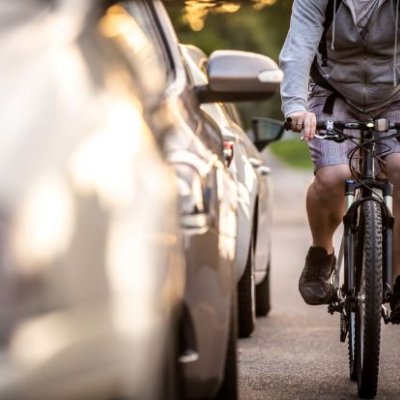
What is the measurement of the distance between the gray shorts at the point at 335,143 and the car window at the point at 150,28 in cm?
131

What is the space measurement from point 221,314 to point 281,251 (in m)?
10.5

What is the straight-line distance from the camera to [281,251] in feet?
50.0

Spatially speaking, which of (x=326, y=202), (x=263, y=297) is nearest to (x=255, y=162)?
(x=263, y=297)

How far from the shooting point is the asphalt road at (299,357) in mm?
6617

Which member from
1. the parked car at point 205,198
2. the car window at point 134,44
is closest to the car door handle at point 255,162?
the parked car at point 205,198

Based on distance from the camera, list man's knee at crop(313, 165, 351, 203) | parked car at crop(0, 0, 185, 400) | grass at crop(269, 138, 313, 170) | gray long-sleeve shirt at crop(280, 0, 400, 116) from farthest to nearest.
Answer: grass at crop(269, 138, 313, 170)
man's knee at crop(313, 165, 351, 203)
gray long-sleeve shirt at crop(280, 0, 400, 116)
parked car at crop(0, 0, 185, 400)

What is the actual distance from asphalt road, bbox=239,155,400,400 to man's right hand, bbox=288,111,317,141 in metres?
1.05

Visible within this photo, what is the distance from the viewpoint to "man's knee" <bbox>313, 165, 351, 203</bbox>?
6828 millimetres

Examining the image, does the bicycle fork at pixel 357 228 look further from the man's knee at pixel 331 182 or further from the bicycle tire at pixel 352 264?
the man's knee at pixel 331 182

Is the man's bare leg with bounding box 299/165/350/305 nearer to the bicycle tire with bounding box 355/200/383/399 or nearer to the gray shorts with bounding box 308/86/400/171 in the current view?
the gray shorts with bounding box 308/86/400/171

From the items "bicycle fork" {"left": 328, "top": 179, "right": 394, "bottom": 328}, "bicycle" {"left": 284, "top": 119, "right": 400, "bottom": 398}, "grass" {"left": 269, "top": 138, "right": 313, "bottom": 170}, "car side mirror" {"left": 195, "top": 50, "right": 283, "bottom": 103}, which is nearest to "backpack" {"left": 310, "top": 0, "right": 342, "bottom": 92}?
"bicycle" {"left": 284, "top": 119, "right": 400, "bottom": 398}

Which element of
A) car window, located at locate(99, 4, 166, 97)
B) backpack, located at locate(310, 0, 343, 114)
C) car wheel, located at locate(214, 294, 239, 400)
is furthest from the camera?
backpack, located at locate(310, 0, 343, 114)

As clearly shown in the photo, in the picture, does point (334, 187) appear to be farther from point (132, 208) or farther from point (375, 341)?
point (132, 208)

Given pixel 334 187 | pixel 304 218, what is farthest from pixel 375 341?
pixel 304 218
